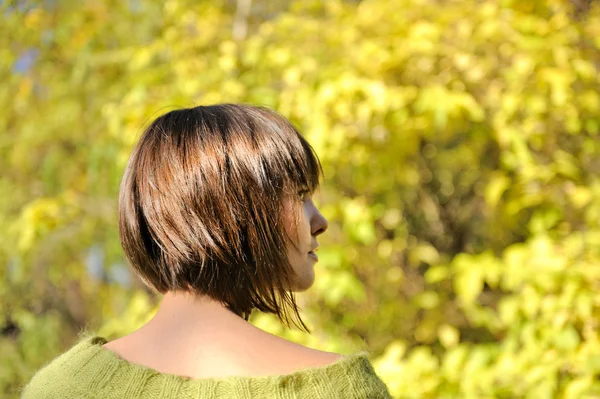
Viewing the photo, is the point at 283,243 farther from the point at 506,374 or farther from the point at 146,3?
the point at 146,3

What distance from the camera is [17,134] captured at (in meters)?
3.96

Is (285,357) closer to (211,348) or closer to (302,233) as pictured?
(211,348)

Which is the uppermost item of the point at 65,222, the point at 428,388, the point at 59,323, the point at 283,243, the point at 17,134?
the point at 283,243

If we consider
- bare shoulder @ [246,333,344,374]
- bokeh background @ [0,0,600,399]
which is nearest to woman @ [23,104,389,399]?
bare shoulder @ [246,333,344,374]

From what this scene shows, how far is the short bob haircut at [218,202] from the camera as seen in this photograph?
109 centimetres

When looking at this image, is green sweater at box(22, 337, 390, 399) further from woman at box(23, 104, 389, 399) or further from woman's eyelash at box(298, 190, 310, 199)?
woman's eyelash at box(298, 190, 310, 199)

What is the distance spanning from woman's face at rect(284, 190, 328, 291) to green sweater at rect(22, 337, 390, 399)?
0.16m

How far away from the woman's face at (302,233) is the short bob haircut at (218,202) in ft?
0.05

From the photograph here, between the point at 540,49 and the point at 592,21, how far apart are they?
28 centimetres

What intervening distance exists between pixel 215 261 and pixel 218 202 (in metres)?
A: 0.09

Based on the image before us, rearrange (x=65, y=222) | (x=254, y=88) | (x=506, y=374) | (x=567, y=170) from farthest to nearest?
(x=65, y=222)
(x=254, y=88)
(x=567, y=170)
(x=506, y=374)


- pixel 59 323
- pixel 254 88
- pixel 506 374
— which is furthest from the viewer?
pixel 59 323

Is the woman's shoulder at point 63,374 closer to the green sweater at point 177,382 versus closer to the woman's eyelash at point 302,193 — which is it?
the green sweater at point 177,382

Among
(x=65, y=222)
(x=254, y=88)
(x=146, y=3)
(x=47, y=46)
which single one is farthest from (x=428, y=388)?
(x=47, y=46)
